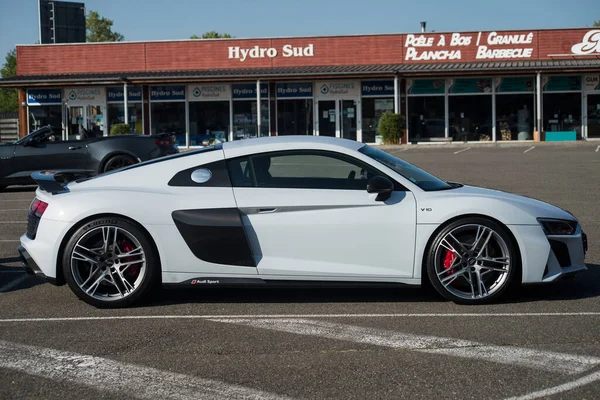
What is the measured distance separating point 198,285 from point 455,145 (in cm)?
2993

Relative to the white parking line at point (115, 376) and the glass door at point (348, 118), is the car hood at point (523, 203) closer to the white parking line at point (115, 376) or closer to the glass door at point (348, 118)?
the white parking line at point (115, 376)

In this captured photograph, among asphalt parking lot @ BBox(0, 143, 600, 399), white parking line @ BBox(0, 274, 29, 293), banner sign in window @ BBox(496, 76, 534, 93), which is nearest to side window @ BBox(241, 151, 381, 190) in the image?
asphalt parking lot @ BBox(0, 143, 600, 399)

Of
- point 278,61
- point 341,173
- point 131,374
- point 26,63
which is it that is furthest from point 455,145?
point 131,374

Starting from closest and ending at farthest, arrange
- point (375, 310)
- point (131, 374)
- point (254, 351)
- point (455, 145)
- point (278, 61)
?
point (131, 374), point (254, 351), point (375, 310), point (455, 145), point (278, 61)

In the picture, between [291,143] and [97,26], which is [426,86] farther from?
[97,26]

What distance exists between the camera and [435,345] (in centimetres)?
526

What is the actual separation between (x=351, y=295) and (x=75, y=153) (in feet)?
35.1

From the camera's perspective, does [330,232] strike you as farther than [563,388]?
Yes

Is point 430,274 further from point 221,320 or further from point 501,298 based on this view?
point 221,320

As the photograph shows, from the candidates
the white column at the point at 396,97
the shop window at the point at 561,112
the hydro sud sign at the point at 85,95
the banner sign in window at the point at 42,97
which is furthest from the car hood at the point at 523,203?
the banner sign in window at the point at 42,97

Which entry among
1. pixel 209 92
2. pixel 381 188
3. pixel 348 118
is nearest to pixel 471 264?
pixel 381 188

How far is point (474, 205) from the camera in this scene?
6.34 m

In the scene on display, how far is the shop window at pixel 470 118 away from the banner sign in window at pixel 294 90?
6.72m

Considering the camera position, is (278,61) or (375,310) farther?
(278,61)
